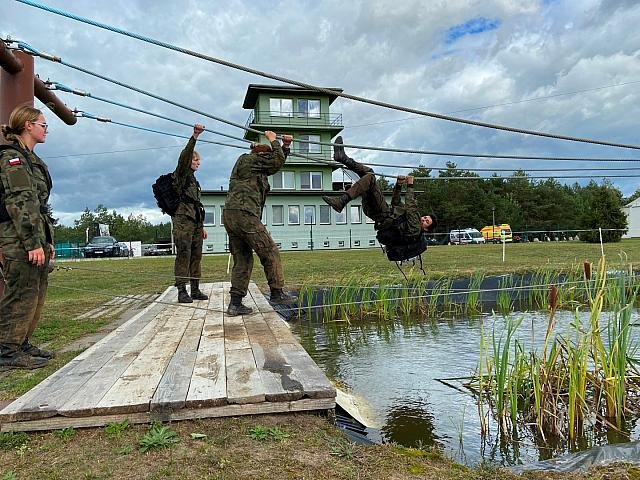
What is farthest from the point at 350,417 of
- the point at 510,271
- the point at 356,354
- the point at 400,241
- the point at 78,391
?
the point at 510,271

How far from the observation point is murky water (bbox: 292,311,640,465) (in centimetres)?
317

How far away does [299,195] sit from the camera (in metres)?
35.7

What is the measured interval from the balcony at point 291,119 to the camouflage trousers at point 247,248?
94.0 ft

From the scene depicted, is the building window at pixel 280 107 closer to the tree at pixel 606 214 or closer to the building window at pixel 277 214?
the building window at pixel 277 214

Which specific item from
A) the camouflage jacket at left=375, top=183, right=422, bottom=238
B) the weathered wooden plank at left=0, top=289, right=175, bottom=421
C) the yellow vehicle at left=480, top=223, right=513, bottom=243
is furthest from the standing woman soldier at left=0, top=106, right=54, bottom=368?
the yellow vehicle at left=480, top=223, right=513, bottom=243

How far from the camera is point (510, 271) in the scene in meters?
11.0

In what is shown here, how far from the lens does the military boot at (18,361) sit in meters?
3.93

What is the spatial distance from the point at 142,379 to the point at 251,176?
9.91ft

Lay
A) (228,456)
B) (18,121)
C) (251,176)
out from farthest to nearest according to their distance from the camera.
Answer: (251,176) < (18,121) < (228,456)

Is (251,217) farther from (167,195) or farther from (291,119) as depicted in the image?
(291,119)

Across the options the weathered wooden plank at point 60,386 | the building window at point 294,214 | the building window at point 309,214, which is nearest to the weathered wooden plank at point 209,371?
the weathered wooden plank at point 60,386

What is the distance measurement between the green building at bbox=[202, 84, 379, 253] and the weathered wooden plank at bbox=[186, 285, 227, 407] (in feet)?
95.0

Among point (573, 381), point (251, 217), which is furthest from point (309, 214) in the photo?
point (573, 381)

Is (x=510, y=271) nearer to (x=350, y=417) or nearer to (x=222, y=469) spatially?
(x=350, y=417)
